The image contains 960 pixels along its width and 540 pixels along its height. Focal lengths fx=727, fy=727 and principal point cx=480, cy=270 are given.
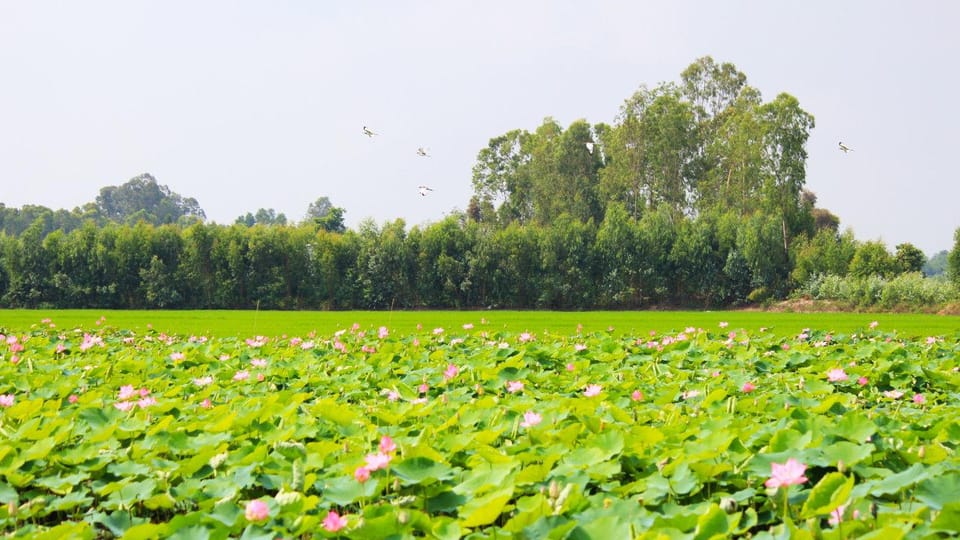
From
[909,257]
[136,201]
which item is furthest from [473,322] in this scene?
[136,201]

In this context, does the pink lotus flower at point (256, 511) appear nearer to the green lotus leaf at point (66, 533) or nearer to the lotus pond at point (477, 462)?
the lotus pond at point (477, 462)

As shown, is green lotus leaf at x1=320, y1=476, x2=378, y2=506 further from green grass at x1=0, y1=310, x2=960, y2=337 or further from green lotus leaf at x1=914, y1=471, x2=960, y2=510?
green grass at x1=0, y1=310, x2=960, y2=337

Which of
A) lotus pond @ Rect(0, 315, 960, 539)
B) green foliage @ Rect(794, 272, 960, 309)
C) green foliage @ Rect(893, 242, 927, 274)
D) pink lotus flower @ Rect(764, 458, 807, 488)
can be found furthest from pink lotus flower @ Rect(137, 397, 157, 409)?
green foliage @ Rect(893, 242, 927, 274)

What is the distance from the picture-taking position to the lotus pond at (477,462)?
144 cm

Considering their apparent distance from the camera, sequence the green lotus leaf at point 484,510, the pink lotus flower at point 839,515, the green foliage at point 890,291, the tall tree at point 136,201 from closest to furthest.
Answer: the pink lotus flower at point 839,515
the green lotus leaf at point 484,510
the green foliage at point 890,291
the tall tree at point 136,201

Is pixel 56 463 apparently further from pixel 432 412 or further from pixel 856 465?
pixel 856 465

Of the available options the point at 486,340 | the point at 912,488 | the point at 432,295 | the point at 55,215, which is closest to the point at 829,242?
the point at 432,295

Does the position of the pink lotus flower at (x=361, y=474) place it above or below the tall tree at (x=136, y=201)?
below

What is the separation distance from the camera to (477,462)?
Result: 1.90 metres

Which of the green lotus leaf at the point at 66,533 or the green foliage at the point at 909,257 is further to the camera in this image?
the green foliage at the point at 909,257

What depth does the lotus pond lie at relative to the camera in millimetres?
1443

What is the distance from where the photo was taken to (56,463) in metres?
2.06

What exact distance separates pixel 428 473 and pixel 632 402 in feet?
4.29

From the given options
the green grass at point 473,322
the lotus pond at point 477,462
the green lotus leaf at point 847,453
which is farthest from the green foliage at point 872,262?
the green lotus leaf at point 847,453
